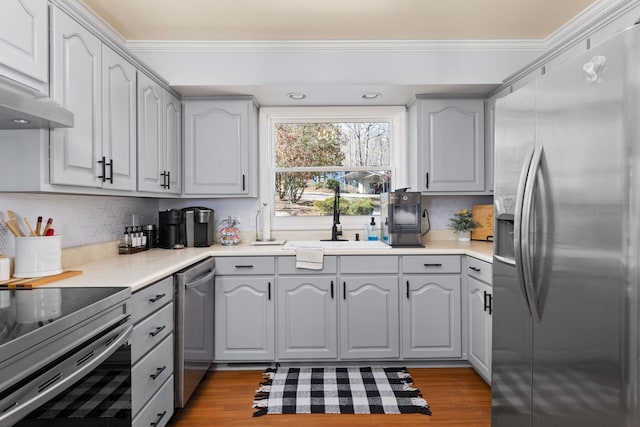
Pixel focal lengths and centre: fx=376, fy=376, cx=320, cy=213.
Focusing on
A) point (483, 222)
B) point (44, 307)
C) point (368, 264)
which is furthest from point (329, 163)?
point (44, 307)

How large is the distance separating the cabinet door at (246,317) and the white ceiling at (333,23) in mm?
1481

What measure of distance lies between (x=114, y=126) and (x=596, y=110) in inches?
85.7

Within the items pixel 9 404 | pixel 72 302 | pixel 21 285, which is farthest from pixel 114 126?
pixel 9 404

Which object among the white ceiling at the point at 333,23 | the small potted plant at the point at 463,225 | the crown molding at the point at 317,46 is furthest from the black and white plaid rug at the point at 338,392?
the crown molding at the point at 317,46

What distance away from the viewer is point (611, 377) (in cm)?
107

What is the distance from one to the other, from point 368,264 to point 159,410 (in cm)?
155

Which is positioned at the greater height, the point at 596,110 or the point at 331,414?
the point at 596,110

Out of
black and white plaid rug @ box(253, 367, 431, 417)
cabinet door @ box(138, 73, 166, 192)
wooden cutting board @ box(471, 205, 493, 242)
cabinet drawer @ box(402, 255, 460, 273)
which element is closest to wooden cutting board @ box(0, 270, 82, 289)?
cabinet door @ box(138, 73, 166, 192)

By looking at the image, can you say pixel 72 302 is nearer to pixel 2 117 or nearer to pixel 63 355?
pixel 63 355

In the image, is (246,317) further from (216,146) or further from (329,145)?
(329,145)

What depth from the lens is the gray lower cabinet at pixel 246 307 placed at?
270cm

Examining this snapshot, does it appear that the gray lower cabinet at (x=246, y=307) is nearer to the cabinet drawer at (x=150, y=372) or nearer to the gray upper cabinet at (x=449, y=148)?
the cabinet drawer at (x=150, y=372)

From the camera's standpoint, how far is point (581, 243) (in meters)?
1.17

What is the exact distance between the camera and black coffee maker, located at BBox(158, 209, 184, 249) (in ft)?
9.41
